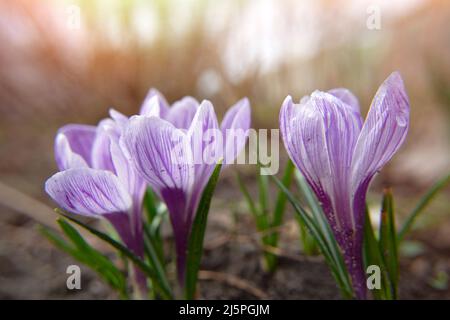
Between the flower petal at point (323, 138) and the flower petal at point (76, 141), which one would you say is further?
the flower petal at point (76, 141)

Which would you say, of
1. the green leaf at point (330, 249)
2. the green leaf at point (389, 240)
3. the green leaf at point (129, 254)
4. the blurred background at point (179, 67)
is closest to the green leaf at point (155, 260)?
the green leaf at point (129, 254)

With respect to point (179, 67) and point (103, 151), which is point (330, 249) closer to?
point (103, 151)

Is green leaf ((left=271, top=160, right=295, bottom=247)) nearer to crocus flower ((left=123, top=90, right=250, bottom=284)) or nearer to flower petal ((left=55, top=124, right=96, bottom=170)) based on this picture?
crocus flower ((left=123, top=90, right=250, bottom=284))

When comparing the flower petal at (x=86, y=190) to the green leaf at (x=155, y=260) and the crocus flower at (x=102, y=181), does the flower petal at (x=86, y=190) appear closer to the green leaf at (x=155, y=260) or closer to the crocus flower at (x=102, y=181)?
the crocus flower at (x=102, y=181)

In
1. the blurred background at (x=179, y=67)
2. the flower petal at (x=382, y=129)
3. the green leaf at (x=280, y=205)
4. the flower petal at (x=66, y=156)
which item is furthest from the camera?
the blurred background at (x=179, y=67)

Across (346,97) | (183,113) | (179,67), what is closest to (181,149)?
(183,113)

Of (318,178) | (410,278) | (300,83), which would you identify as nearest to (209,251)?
(410,278)
